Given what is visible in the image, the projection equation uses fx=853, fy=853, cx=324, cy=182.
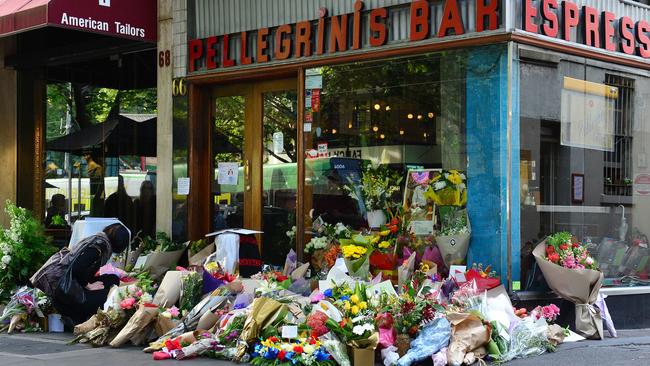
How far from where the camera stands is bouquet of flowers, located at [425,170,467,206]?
9.36m

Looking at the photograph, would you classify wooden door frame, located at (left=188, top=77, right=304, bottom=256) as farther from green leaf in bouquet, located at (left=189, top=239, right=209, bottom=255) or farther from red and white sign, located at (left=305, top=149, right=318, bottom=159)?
red and white sign, located at (left=305, top=149, right=318, bottom=159)

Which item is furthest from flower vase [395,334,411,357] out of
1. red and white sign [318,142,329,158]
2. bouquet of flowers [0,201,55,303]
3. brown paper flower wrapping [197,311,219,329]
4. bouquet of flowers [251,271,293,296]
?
bouquet of flowers [0,201,55,303]

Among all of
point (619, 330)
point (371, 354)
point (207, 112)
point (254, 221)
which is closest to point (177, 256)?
point (254, 221)

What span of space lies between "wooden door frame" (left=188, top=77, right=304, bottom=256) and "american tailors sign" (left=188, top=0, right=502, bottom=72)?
381mm

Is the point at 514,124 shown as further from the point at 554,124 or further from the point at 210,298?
the point at 210,298

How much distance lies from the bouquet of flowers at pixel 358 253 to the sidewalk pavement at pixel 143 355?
2152 mm

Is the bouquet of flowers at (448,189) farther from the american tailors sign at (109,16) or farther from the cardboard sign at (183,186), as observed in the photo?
the american tailors sign at (109,16)

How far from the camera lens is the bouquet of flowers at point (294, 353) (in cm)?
761

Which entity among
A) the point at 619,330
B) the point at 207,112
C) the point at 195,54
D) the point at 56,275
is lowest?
the point at 619,330

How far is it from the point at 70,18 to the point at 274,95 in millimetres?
2761

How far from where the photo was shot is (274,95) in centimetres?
1134

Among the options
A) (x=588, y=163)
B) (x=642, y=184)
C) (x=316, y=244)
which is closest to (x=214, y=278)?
(x=316, y=244)

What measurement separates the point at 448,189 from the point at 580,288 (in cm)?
176

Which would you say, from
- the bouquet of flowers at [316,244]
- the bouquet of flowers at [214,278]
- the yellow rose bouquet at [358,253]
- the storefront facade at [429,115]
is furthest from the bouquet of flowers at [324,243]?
the bouquet of flowers at [214,278]
